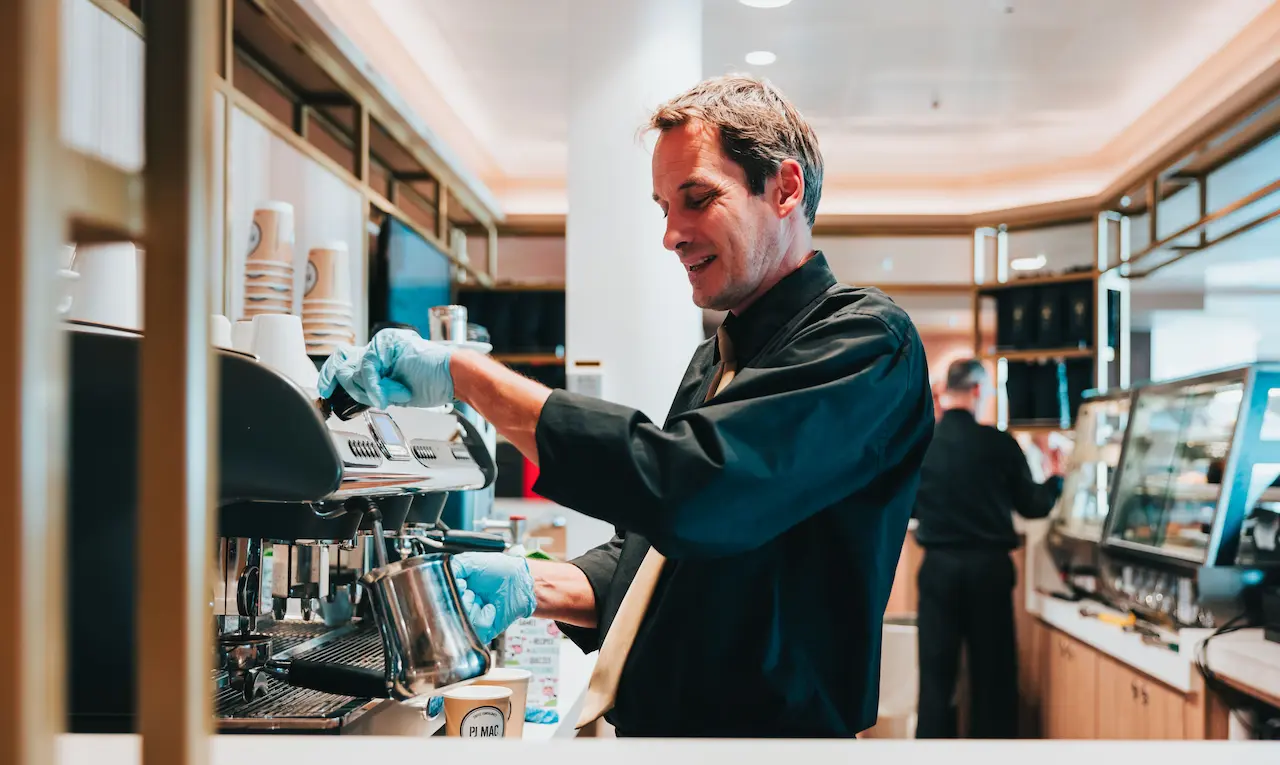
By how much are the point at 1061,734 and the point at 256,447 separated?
416 centimetres

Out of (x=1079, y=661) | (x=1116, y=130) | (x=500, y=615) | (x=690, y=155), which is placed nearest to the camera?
(x=690, y=155)

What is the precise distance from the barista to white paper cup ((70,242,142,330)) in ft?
1.09

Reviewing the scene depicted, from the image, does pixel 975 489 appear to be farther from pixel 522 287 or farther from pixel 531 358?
pixel 522 287

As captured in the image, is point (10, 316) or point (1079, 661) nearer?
point (10, 316)

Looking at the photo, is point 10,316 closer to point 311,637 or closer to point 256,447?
point 256,447

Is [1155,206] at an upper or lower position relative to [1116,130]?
lower

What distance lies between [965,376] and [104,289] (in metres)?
3.79

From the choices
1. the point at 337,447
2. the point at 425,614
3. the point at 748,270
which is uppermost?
the point at 748,270

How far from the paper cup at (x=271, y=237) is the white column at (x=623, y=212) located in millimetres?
1302

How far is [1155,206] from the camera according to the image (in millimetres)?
5594

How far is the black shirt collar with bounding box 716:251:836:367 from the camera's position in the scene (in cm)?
140

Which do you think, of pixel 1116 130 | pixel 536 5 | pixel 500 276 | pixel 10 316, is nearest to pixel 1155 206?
pixel 1116 130

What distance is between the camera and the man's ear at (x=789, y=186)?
4.70 feet

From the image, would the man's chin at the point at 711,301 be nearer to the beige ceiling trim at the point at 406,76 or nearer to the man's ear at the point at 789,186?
the man's ear at the point at 789,186
